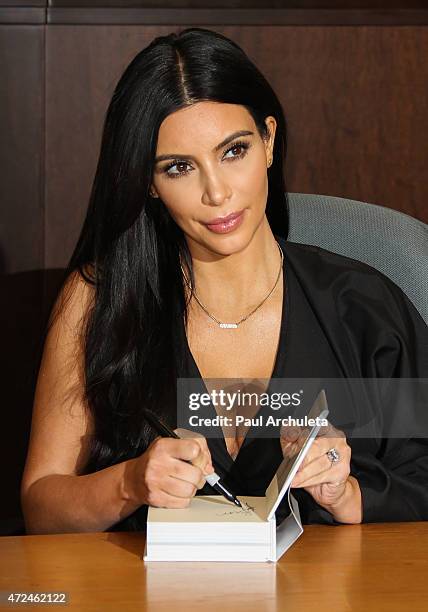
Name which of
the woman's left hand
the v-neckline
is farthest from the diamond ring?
the v-neckline

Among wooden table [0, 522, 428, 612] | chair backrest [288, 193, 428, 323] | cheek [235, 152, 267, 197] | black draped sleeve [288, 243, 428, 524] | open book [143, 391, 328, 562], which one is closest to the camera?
wooden table [0, 522, 428, 612]

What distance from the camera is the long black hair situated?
1.84m

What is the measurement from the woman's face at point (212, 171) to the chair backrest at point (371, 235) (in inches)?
8.9

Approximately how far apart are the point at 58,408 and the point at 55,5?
1235mm

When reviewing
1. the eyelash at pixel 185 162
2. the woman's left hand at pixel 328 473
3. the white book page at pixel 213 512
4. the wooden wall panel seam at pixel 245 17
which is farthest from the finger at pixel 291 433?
the wooden wall panel seam at pixel 245 17

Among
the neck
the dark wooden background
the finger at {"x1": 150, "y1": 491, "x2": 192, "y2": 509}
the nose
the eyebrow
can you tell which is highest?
the dark wooden background

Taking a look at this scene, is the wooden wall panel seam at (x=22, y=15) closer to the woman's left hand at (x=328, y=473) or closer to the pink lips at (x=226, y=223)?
the pink lips at (x=226, y=223)

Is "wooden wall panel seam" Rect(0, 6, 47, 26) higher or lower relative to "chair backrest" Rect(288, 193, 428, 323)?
higher

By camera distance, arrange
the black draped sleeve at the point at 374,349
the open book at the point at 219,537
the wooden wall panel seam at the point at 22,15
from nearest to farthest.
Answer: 1. the open book at the point at 219,537
2. the black draped sleeve at the point at 374,349
3. the wooden wall panel seam at the point at 22,15

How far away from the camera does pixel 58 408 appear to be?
1.87 metres

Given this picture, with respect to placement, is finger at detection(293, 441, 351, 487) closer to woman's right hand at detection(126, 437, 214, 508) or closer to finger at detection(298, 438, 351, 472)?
finger at detection(298, 438, 351, 472)

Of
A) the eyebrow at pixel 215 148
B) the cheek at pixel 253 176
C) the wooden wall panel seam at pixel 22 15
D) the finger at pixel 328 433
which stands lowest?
the finger at pixel 328 433

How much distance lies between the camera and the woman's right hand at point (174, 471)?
4.77ft

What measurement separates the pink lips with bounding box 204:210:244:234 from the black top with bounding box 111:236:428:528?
223 mm
